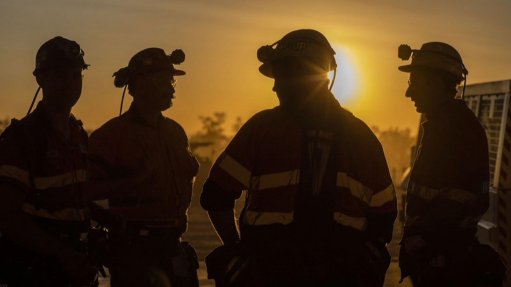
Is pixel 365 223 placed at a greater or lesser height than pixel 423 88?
lesser

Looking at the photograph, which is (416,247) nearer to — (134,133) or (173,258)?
(173,258)

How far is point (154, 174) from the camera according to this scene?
645 centimetres

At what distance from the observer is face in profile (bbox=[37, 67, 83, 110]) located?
5.41 meters

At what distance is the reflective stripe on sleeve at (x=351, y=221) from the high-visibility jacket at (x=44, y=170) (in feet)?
5.20

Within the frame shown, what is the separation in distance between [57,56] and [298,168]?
174 centimetres

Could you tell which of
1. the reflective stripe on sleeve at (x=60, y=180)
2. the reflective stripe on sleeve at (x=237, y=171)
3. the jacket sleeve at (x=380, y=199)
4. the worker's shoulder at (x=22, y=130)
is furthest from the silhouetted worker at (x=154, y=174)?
the jacket sleeve at (x=380, y=199)

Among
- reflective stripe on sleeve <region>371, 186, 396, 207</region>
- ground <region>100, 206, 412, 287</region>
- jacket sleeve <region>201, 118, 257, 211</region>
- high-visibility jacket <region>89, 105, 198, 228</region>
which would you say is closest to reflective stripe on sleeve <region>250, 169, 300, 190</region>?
jacket sleeve <region>201, 118, 257, 211</region>

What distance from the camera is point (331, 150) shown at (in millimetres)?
4641

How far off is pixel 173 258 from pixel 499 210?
13.1ft

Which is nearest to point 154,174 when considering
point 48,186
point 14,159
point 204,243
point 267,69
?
point 48,186

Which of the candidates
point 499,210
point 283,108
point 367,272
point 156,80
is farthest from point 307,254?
point 499,210

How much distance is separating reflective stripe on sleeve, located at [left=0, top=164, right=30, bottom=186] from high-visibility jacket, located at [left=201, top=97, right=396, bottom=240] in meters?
0.99

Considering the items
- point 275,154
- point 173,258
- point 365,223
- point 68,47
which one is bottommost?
point 173,258

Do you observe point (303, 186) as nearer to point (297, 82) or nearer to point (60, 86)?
point (297, 82)
